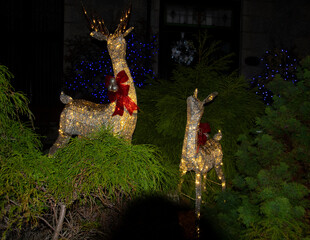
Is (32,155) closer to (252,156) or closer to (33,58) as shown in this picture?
(252,156)

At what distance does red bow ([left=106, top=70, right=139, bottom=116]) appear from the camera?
8.32ft

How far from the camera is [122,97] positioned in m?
2.56

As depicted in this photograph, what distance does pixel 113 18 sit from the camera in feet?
22.7

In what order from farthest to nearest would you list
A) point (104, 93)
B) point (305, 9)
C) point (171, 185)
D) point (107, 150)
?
point (305, 9) < point (104, 93) < point (171, 185) < point (107, 150)

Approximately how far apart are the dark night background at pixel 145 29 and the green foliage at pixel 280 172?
5214mm

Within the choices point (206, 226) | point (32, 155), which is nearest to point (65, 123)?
point (32, 155)

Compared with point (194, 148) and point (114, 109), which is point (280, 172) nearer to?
point (194, 148)

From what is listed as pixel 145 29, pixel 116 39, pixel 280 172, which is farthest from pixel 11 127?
pixel 145 29

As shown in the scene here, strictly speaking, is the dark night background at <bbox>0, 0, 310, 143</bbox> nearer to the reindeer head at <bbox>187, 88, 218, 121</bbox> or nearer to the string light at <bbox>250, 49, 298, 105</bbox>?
the string light at <bbox>250, 49, 298, 105</bbox>

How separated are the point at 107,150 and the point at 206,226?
91cm

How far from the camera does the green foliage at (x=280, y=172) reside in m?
1.75

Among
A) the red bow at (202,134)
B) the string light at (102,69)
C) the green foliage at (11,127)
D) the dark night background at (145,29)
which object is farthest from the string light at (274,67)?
the green foliage at (11,127)

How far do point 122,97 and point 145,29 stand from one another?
15.7 feet

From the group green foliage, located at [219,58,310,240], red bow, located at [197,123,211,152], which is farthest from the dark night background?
green foliage, located at [219,58,310,240]
